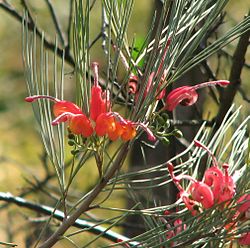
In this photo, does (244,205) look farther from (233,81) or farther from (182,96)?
(233,81)

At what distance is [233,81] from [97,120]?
778mm

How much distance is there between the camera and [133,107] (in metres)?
0.93

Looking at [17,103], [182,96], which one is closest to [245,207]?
[182,96]

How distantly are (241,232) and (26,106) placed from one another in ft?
9.15

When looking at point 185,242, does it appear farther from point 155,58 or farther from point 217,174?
point 155,58

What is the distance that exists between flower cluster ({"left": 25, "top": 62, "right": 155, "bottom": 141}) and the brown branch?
2.26 ft

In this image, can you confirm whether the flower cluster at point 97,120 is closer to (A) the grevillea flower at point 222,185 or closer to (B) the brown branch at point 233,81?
(A) the grevillea flower at point 222,185

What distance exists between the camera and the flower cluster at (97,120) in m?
0.90

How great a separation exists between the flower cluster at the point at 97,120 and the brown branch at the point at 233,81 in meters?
0.69

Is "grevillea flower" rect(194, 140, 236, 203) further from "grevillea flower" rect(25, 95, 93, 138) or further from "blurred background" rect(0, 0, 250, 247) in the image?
"blurred background" rect(0, 0, 250, 247)

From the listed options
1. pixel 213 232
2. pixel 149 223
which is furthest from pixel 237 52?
pixel 213 232

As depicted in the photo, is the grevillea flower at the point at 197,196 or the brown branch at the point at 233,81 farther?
the brown branch at the point at 233,81

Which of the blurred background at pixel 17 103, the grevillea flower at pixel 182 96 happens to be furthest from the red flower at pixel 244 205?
the blurred background at pixel 17 103

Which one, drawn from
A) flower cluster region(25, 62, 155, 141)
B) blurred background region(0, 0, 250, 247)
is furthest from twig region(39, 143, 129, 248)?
blurred background region(0, 0, 250, 247)
